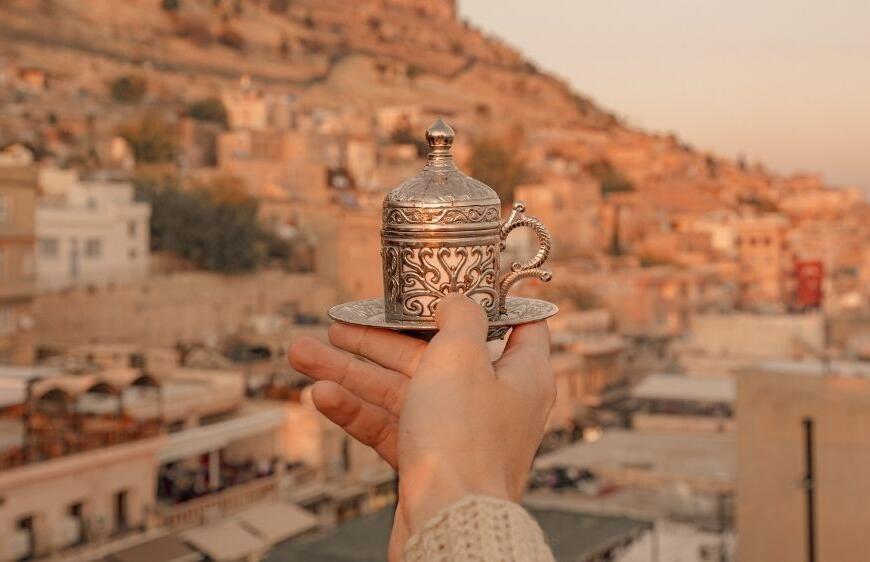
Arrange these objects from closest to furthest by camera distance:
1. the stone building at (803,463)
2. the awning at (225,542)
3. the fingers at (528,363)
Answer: the fingers at (528,363) → the stone building at (803,463) → the awning at (225,542)

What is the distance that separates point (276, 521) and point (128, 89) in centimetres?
3118

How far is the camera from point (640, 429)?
17234 mm

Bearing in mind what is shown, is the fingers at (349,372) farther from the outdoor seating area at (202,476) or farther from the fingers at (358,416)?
the outdoor seating area at (202,476)

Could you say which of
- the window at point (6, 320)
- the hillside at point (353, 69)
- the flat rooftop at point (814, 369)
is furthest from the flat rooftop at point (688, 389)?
the hillside at point (353, 69)

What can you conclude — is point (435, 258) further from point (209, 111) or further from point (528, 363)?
point (209, 111)

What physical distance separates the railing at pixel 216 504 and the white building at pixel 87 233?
8311 millimetres

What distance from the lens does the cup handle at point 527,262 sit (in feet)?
7.07

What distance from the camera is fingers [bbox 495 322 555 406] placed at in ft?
5.90

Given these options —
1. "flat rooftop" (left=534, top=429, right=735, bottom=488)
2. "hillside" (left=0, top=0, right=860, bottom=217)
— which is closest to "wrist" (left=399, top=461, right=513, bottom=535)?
"flat rooftop" (left=534, top=429, right=735, bottom=488)

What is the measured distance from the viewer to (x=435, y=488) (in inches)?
61.4

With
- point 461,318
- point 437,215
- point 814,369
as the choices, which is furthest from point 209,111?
point 461,318

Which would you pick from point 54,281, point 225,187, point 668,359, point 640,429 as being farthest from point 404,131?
point 640,429

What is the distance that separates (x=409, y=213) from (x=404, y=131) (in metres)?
40.8

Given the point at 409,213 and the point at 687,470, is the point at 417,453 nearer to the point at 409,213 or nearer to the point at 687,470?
the point at 409,213
